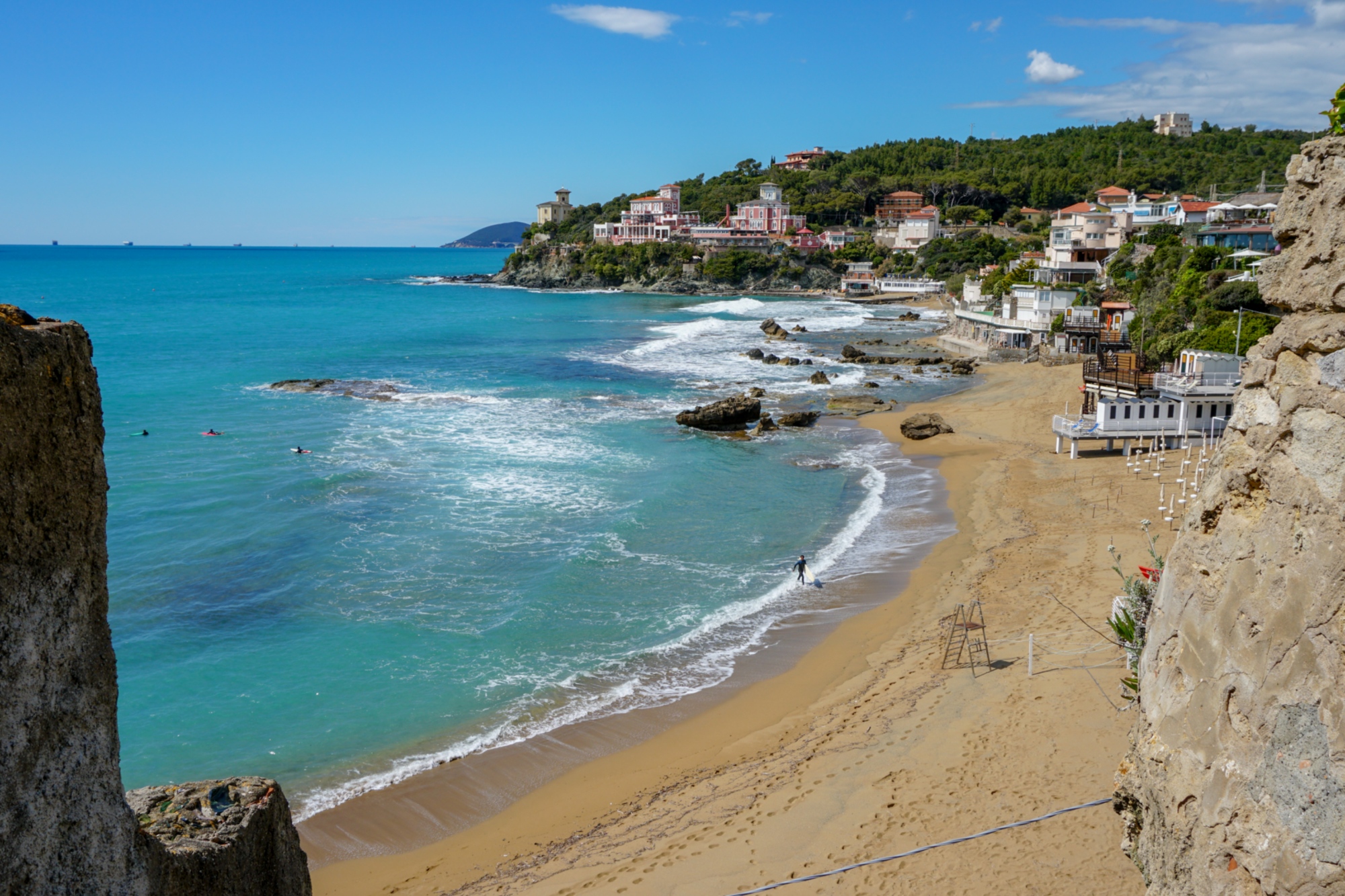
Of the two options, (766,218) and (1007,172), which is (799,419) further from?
(1007,172)

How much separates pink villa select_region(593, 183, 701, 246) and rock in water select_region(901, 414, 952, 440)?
368 ft

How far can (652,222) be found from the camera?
148000 millimetres

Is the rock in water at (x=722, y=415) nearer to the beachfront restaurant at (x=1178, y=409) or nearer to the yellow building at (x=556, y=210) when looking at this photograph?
the beachfront restaurant at (x=1178, y=409)

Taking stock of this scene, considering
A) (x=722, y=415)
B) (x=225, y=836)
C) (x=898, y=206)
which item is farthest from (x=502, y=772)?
(x=898, y=206)

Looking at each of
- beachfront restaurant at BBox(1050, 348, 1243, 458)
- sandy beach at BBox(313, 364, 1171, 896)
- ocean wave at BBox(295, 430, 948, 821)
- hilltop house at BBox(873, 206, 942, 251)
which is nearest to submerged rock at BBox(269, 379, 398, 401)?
ocean wave at BBox(295, 430, 948, 821)

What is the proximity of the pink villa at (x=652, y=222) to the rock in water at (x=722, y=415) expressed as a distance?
109441 mm

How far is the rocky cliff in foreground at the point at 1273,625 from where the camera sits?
4.12 metres

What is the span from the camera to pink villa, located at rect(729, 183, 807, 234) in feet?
472

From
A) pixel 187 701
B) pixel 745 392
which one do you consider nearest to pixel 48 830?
pixel 187 701

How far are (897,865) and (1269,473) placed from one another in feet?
22.7

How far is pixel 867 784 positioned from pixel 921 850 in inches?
66.1

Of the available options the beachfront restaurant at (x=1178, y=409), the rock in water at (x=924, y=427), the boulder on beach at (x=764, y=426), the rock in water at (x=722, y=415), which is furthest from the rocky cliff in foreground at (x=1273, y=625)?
the rock in water at (x=722, y=415)

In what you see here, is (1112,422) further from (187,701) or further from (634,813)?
(187,701)

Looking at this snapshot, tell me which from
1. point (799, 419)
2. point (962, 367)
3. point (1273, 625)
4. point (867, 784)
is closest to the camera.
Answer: point (1273, 625)
